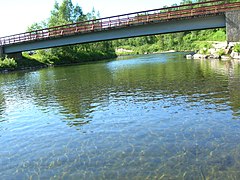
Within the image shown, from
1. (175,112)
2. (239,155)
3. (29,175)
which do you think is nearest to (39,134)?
(29,175)

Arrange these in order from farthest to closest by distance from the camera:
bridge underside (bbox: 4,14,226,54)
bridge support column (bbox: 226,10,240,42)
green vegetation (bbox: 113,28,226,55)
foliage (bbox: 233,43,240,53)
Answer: green vegetation (bbox: 113,28,226,55) < bridge underside (bbox: 4,14,226,54) < bridge support column (bbox: 226,10,240,42) < foliage (bbox: 233,43,240,53)

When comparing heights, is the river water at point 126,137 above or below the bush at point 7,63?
below

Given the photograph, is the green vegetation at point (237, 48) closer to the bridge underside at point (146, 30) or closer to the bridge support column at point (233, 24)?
the bridge support column at point (233, 24)

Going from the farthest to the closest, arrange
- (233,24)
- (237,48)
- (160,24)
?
(160,24), (233,24), (237,48)

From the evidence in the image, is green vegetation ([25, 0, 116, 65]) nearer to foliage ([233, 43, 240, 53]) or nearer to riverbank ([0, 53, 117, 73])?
riverbank ([0, 53, 117, 73])

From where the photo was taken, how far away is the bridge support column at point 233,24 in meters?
46.0

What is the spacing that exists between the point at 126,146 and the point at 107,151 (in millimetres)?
857

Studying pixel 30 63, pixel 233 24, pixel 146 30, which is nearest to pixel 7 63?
pixel 30 63

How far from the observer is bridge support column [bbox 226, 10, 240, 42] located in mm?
46031

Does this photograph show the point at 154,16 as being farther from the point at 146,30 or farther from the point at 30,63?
the point at 30,63

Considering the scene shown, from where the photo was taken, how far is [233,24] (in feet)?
152

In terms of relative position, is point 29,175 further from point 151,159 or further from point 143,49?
point 143,49

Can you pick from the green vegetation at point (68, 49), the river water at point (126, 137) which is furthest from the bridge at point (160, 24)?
the river water at point (126, 137)

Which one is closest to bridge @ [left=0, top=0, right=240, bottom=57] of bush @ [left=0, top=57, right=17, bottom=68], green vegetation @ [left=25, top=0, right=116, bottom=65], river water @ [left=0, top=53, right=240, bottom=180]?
bush @ [left=0, top=57, right=17, bottom=68]
